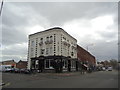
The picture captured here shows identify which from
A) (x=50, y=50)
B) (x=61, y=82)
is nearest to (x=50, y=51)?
(x=50, y=50)

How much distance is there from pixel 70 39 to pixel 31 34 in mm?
12027

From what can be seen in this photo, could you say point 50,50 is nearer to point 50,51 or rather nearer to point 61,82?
point 50,51

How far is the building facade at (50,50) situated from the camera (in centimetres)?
3950

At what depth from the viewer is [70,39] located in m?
47.7

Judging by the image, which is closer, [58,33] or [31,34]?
[58,33]

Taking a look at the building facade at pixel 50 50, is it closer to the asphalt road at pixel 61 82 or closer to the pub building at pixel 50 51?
the pub building at pixel 50 51

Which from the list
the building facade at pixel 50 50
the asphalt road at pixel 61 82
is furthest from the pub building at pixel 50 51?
the asphalt road at pixel 61 82

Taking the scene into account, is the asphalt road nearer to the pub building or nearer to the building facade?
the pub building

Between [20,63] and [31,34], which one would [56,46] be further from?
[20,63]

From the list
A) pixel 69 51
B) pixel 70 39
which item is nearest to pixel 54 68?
pixel 69 51

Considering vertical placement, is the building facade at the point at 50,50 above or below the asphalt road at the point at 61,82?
above

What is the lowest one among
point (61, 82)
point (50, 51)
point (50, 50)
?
point (61, 82)

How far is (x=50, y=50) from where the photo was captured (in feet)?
134

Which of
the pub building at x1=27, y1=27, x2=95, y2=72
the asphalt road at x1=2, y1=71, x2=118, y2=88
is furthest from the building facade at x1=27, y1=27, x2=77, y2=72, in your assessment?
the asphalt road at x1=2, y1=71, x2=118, y2=88
